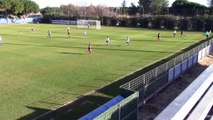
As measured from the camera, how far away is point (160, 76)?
59.8 feet

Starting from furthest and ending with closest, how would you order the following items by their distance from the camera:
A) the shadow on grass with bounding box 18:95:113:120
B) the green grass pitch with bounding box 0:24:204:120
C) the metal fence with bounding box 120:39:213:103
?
the green grass pitch with bounding box 0:24:204:120, the metal fence with bounding box 120:39:213:103, the shadow on grass with bounding box 18:95:113:120

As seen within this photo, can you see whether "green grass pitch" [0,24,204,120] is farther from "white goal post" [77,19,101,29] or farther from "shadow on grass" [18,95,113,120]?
"white goal post" [77,19,101,29]

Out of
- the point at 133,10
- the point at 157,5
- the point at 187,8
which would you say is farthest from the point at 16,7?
the point at 157,5

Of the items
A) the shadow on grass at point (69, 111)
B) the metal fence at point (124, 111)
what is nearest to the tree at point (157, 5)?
the shadow on grass at point (69, 111)

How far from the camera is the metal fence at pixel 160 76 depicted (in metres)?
15.5

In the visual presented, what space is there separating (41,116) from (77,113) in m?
1.84

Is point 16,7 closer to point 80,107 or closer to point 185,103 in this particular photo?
point 80,107

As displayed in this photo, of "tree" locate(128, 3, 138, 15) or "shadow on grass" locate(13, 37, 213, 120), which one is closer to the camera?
"shadow on grass" locate(13, 37, 213, 120)

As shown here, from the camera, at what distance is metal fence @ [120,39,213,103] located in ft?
51.0

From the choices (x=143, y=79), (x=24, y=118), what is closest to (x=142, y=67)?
(x=143, y=79)

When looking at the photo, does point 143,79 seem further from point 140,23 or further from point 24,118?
point 140,23

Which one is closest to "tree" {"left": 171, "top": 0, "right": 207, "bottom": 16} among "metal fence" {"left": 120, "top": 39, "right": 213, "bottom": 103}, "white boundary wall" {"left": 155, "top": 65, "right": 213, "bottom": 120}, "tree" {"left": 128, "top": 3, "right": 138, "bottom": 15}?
"tree" {"left": 128, "top": 3, "right": 138, "bottom": 15}

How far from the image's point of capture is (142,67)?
25.7m

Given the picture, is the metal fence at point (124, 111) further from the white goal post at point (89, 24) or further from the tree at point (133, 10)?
the tree at point (133, 10)
